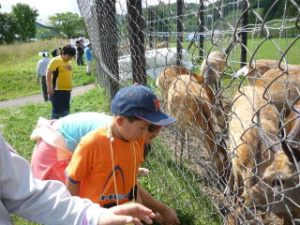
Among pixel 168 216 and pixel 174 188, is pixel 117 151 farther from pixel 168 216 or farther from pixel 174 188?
pixel 174 188

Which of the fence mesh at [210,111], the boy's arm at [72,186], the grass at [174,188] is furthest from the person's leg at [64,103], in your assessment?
the boy's arm at [72,186]

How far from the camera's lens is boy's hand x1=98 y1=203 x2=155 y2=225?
191cm

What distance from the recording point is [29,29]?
80.1m

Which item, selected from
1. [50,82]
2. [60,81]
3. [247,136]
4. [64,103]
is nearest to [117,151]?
[247,136]

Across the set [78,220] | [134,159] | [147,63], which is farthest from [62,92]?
[78,220]

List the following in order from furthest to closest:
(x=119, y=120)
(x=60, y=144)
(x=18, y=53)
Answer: (x=18, y=53)
(x=60, y=144)
(x=119, y=120)

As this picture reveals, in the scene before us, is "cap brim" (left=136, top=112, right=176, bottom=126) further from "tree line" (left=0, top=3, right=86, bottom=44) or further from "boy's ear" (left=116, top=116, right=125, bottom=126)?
"tree line" (left=0, top=3, right=86, bottom=44)

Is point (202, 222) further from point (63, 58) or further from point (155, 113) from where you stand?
point (63, 58)

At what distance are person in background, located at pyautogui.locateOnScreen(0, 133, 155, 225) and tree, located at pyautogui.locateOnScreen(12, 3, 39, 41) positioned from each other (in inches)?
3078

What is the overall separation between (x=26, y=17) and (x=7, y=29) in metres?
21.3

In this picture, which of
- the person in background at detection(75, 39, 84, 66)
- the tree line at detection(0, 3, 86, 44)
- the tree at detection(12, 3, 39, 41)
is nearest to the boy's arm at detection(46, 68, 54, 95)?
the person in background at detection(75, 39, 84, 66)

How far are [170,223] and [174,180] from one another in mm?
1081

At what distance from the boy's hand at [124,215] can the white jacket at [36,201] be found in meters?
0.04

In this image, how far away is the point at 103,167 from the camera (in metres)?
Result: 2.98
